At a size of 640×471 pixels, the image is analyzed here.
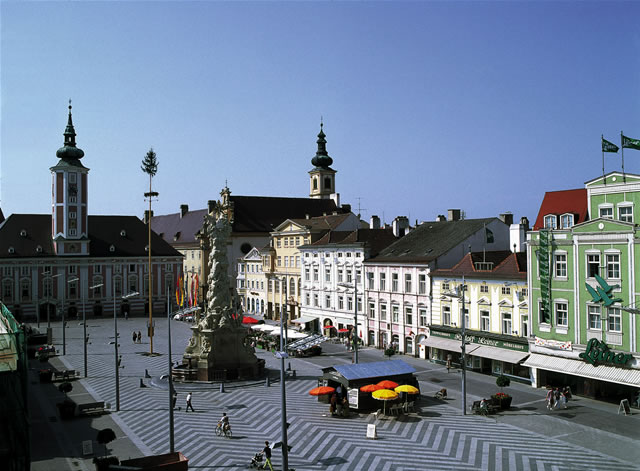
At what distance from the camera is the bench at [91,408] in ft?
117

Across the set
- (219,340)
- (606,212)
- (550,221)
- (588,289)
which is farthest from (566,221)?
(219,340)

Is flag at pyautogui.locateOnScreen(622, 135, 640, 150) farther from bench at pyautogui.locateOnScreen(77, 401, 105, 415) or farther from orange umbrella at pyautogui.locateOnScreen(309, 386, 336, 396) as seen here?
bench at pyautogui.locateOnScreen(77, 401, 105, 415)

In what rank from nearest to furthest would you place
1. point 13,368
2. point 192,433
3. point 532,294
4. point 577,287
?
point 13,368 → point 192,433 → point 577,287 → point 532,294

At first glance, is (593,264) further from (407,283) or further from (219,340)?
(219,340)

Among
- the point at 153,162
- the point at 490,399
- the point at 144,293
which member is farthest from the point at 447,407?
the point at 144,293

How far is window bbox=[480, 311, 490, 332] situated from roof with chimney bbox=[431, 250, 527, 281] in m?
3.07

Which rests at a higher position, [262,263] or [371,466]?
[262,263]

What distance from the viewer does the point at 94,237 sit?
9575cm

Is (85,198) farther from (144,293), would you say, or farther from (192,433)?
(192,433)

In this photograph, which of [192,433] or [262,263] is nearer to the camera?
[192,433]

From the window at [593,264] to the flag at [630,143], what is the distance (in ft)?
23.4

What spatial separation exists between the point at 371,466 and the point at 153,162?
41.1 m

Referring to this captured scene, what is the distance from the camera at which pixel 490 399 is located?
3712 centimetres

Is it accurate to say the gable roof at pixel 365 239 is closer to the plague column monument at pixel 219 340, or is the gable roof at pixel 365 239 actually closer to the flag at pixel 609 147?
the plague column monument at pixel 219 340
